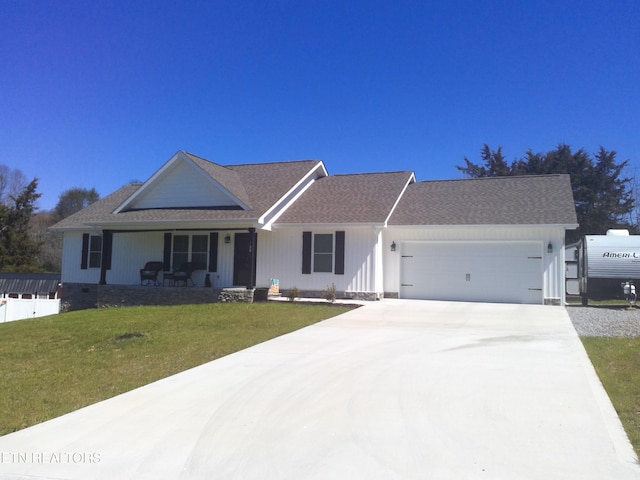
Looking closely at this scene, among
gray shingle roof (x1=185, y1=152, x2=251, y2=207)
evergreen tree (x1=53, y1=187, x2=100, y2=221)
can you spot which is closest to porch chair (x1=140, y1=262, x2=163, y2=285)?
gray shingle roof (x1=185, y1=152, x2=251, y2=207)

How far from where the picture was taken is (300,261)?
17.5 metres

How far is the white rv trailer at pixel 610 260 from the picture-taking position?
15977mm

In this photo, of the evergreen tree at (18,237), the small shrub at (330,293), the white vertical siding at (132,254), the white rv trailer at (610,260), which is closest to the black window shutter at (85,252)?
the white vertical siding at (132,254)

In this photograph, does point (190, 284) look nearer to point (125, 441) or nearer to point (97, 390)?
point (97, 390)

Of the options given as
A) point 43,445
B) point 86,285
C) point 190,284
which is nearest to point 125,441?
point 43,445

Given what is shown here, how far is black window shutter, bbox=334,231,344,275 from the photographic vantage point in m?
16.9

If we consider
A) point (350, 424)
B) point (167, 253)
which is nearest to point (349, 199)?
point (167, 253)

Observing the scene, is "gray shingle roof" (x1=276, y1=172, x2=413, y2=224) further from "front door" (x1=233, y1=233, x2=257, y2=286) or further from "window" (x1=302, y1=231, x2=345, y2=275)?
"front door" (x1=233, y1=233, x2=257, y2=286)

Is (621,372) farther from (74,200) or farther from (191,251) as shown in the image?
(74,200)

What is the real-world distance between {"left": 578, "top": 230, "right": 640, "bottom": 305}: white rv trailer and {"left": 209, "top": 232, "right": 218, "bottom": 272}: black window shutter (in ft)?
42.1

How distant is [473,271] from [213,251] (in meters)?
9.34

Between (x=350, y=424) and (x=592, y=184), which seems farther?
(x=592, y=184)

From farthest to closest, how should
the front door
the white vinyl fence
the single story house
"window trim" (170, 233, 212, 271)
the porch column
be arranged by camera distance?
the white vinyl fence → "window trim" (170, 233, 212, 271) → the front door → the porch column → the single story house

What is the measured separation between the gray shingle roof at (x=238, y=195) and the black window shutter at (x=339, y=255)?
2.69 m
